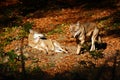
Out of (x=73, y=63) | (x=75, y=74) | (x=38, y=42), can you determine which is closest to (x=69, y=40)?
(x=38, y=42)

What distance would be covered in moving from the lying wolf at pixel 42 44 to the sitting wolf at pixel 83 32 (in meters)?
0.69

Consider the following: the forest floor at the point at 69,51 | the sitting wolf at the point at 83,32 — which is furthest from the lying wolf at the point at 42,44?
the sitting wolf at the point at 83,32

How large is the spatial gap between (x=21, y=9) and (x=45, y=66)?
24.0ft

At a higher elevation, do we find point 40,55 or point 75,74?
point 40,55

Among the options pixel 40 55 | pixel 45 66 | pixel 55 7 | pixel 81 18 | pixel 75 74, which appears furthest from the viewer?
pixel 55 7

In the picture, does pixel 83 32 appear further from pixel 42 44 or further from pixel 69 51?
pixel 42 44

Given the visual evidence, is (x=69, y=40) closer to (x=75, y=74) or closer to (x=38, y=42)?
(x=38, y=42)

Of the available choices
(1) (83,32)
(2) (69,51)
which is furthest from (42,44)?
(1) (83,32)

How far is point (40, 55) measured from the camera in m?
10.1

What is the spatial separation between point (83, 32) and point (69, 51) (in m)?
1.02

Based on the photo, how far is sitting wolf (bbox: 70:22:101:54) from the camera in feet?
31.4

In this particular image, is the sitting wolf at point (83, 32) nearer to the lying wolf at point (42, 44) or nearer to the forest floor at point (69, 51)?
the forest floor at point (69, 51)

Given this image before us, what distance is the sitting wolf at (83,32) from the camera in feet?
31.4

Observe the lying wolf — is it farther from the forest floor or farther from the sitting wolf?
the sitting wolf
